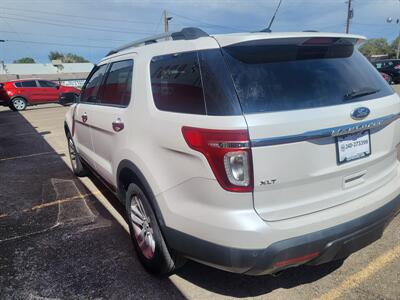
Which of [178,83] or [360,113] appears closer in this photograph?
[360,113]

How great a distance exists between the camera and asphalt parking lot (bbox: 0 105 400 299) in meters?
2.63

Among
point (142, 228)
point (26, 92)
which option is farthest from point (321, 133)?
point (26, 92)

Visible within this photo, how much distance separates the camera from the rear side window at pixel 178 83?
2176 millimetres

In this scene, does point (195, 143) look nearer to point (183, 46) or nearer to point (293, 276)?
point (183, 46)

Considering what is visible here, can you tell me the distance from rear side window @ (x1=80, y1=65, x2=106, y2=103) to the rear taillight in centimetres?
237

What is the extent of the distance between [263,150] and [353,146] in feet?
2.28

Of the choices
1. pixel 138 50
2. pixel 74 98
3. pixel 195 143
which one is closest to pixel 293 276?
pixel 195 143

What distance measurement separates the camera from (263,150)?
191cm

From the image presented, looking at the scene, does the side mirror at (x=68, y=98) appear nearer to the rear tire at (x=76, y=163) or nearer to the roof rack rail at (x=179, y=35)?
the rear tire at (x=76, y=163)

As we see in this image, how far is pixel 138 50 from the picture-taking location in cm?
300

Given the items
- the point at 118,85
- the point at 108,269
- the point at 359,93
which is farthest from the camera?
the point at 118,85

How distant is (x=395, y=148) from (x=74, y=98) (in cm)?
415

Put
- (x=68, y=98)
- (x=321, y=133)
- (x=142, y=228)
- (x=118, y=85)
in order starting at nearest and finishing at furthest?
1. (x=321, y=133)
2. (x=142, y=228)
3. (x=118, y=85)
4. (x=68, y=98)

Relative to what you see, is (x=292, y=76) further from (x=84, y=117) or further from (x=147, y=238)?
(x=84, y=117)
